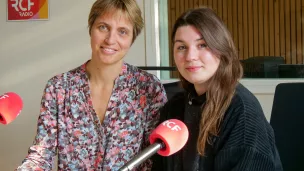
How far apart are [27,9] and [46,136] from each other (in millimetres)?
1531

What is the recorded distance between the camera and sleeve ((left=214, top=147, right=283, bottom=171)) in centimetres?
93

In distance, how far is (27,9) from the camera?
2.60m

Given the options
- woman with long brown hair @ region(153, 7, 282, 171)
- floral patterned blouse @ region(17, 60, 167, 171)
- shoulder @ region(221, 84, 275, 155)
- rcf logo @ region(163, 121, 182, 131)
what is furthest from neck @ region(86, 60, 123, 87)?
rcf logo @ region(163, 121, 182, 131)

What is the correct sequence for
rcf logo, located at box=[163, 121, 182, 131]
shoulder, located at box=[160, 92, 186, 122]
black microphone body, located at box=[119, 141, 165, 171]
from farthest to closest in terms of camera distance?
shoulder, located at box=[160, 92, 186, 122] → rcf logo, located at box=[163, 121, 182, 131] → black microphone body, located at box=[119, 141, 165, 171]

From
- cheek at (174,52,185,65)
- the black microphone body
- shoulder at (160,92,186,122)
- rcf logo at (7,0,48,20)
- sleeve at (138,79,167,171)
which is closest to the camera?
the black microphone body

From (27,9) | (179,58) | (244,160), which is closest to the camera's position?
(244,160)

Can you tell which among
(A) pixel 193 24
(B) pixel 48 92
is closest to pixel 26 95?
(B) pixel 48 92

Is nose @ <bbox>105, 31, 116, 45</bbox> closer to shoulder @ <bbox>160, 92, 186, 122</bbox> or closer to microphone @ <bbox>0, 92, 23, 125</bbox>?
shoulder @ <bbox>160, 92, 186, 122</bbox>

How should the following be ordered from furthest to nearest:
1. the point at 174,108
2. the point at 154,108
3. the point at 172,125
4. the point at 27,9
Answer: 1. the point at 27,9
2. the point at 154,108
3. the point at 174,108
4. the point at 172,125

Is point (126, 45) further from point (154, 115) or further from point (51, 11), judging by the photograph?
point (51, 11)

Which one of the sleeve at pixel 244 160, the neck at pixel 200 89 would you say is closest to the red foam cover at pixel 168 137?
the sleeve at pixel 244 160

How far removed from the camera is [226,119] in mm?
997

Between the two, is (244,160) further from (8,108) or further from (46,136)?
(46,136)

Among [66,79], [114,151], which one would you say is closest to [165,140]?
[114,151]
